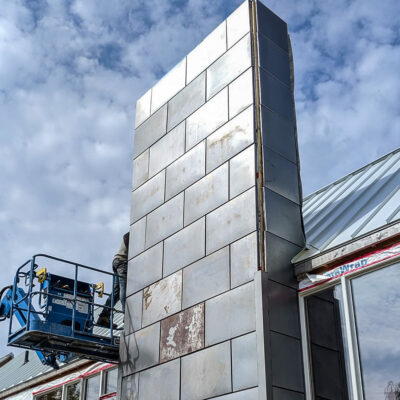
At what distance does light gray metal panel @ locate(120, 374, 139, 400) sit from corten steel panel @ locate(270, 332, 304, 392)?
3.63 m

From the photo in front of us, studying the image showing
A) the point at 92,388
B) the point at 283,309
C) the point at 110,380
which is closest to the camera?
the point at 283,309

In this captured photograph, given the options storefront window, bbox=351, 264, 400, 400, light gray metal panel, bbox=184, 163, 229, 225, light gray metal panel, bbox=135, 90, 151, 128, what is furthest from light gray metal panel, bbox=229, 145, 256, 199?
light gray metal panel, bbox=135, 90, 151, 128

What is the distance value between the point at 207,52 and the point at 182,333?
6.54 metres

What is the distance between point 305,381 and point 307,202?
7.27m

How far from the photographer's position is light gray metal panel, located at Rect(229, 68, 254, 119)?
41.7 ft

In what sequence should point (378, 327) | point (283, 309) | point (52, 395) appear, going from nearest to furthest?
point (378, 327), point (283, 309), point (52, 395)

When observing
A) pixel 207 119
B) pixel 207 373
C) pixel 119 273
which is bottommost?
pixel 207 373

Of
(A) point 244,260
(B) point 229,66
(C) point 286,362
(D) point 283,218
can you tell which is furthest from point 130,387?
(B) point 229,66

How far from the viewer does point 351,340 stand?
9.73 meters

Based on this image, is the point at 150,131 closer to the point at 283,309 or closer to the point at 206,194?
the point at 206,194

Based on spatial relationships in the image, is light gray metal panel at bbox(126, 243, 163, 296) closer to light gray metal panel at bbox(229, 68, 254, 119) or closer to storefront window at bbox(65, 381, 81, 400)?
light gray metal panel at bbox(229, 68, 254, 119)

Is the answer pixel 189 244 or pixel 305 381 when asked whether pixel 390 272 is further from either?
pixel 189 244

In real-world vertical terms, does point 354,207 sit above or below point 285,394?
above

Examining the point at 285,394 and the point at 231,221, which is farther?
the point at 231,221
